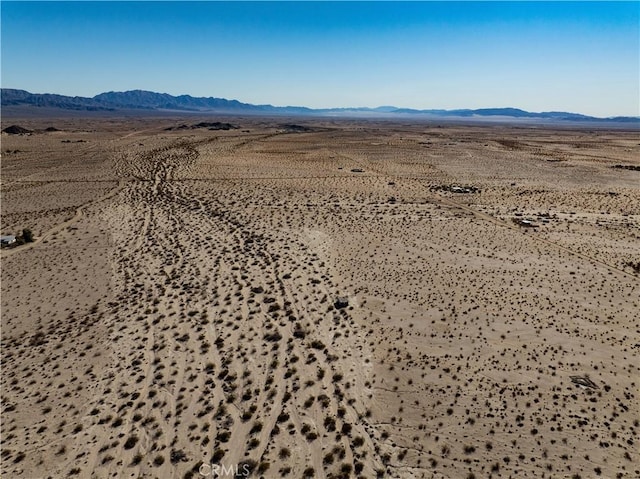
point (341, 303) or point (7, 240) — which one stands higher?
point (7, 240)

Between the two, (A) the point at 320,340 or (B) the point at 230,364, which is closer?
(B) the point at 230,364

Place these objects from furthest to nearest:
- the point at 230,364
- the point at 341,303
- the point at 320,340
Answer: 1. the point at 341,303
2. the point at 320,340
3. the point at 230,364

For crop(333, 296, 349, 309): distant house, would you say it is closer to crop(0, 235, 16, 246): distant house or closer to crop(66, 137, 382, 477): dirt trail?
crop(66, 137, 382, 477): dirt trail

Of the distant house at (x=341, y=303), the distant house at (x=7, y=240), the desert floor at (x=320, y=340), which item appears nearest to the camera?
the desert floor at (x=320, y=340)

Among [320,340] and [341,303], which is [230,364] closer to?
[320,340]

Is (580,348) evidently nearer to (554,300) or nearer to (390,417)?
(554,300)

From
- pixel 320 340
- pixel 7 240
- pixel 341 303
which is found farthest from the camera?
pixel 7 240

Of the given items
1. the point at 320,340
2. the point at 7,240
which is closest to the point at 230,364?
the point at 320,340

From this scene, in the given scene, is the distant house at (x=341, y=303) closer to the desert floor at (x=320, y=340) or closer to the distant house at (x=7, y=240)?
the desert floor at (x=320, y=340)

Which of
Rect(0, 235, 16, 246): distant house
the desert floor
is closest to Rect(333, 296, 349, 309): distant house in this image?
the desert floor

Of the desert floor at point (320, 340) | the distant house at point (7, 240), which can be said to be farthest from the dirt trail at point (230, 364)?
the distant house at point (7, 240)
